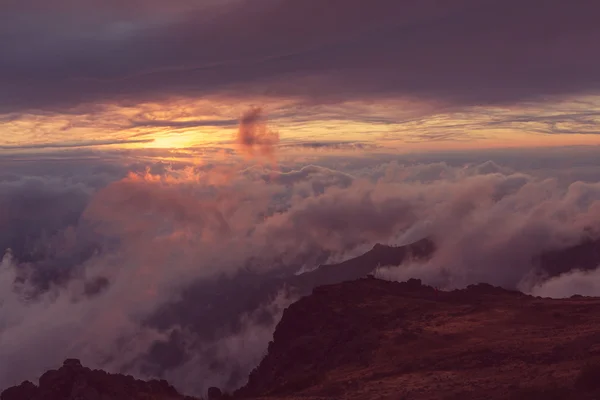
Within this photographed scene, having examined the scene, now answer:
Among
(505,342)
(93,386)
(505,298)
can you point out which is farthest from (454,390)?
(505,298)

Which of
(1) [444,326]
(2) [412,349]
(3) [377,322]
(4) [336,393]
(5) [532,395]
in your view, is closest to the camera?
(5) [532,395]

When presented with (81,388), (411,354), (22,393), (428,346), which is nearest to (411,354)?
(411,354)

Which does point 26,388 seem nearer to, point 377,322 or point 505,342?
point 377,322

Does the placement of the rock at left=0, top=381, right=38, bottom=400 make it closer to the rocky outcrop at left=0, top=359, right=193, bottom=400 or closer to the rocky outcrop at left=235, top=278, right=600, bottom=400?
the rocky outcrop at left=0, top=359, right=193, bottom=400

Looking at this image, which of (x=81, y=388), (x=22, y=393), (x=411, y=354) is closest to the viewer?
(x=81, y=388)

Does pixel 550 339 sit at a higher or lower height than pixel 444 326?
higher

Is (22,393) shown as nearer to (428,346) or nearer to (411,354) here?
(411,354)
